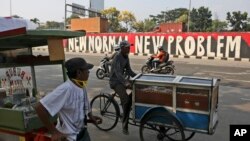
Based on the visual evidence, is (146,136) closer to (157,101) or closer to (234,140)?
(157,101)

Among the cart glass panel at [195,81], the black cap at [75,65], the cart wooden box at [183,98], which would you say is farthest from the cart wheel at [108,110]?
the black cap at [75,65]

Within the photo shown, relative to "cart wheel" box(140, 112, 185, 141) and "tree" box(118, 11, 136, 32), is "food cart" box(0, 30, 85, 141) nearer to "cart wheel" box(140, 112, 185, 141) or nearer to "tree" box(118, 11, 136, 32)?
"cart wheel" box(140, 112, 185, 141)

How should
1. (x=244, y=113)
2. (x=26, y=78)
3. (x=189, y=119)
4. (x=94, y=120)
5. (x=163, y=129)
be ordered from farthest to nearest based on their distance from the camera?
(x=244, y=113) < (x=163, y=129) < (x=189, y=119) < (x=26, y=78) < (x=94, y=120)

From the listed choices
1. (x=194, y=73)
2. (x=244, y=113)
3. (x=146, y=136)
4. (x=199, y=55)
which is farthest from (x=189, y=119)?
(x=199, y=55)

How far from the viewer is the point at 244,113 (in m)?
7.47

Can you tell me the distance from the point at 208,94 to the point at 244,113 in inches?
131

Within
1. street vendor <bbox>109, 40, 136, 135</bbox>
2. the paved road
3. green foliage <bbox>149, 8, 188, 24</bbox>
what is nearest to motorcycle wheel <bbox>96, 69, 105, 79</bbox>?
the paved road

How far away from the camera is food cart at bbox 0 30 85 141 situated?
349 centimetres

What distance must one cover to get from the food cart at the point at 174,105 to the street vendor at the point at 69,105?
197 centimetres

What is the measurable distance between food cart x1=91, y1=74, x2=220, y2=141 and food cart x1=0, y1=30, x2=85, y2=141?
138 cm

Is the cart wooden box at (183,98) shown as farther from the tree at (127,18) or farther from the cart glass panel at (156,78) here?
the tree at (127,18)

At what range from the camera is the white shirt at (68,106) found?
9.43 feet

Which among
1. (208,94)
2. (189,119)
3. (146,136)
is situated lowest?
(146,136)

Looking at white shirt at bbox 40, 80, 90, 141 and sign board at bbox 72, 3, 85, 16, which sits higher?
sign board at bbox 72, 3, 85, 16
